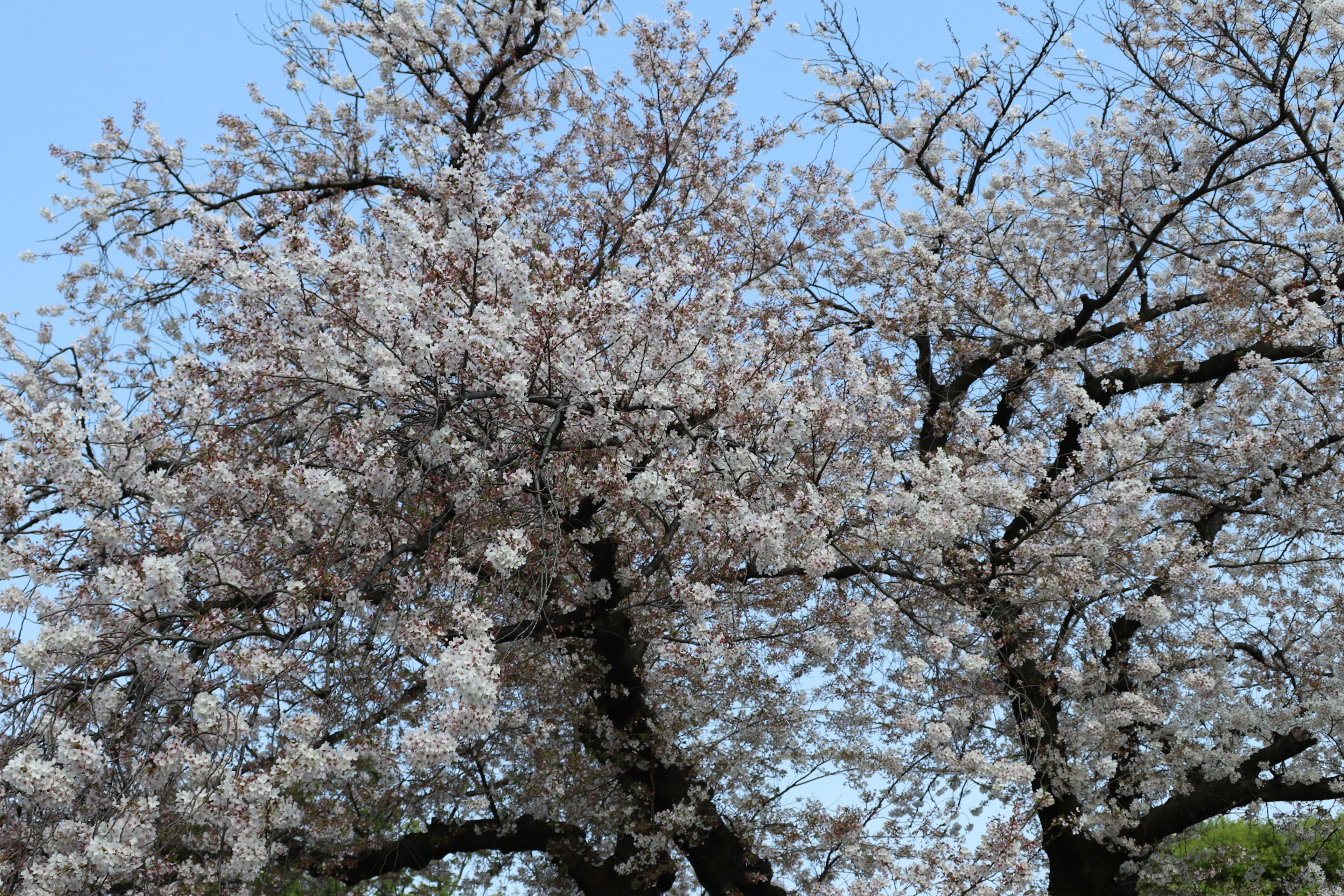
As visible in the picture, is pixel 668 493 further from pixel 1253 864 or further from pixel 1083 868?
pixel 1253 864

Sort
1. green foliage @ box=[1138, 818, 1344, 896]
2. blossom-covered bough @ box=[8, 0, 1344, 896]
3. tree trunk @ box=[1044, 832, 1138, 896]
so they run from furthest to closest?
green foliage @ box=[1138, 818, 1344, 896] < tree trunk @ box=[1044, 832, 1138, 896] < blossom-covered bough @ box=[8, 0, 1344, 896]

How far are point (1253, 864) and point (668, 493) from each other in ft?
32.8

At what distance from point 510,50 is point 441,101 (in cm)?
86

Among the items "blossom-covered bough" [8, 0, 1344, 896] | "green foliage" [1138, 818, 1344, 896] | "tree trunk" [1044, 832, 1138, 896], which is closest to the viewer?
"blossom-covered bough" [8, 0, 1344, 896]

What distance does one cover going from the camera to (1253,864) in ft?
40.2

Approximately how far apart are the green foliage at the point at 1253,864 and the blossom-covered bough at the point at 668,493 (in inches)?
15.3

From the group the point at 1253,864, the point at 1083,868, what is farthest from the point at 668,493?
the point at 1253,864

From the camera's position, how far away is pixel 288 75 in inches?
436

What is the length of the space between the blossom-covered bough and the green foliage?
0.39 meters

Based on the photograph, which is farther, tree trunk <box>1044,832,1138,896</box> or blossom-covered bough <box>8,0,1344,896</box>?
tree trunk <box>1044,832,1138,896</box>

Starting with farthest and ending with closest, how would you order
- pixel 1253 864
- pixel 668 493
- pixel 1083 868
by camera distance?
pixel 1253 864, pixel 1083 868, pixel 668 493

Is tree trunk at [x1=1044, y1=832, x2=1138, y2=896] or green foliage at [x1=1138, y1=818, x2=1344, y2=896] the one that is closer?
tree trunk at [x1=1044, y1=832, x2=1138, y2=896]

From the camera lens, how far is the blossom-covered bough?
18.8 ft

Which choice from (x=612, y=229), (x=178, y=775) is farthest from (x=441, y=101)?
(x=178, y=775)
